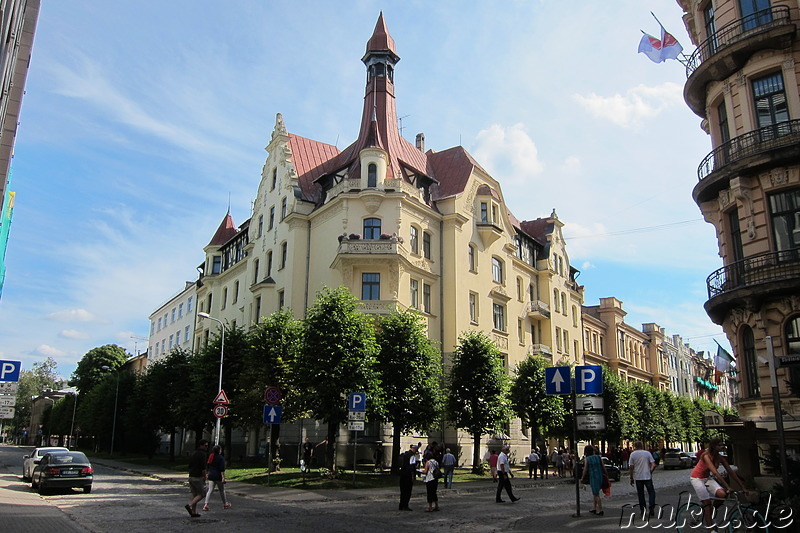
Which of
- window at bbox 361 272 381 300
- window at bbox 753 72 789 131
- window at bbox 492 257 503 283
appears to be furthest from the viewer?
window at bbox 492 257 503 283

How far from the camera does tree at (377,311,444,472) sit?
30.5 meters

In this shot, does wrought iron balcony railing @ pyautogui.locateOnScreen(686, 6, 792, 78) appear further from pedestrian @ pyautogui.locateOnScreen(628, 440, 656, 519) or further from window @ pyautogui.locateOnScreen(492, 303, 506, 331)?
window @ pyautogui.locateOnScreen(492, 303, 506, 331)

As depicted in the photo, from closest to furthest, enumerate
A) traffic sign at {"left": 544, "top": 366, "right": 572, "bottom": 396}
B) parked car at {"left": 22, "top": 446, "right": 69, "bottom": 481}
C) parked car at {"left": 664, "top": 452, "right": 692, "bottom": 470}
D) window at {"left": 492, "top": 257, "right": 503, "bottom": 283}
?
1. traffic sign at {"left": 544, "top": 366, "right": 572, "bottom": 396}
2. parked car at {"left": 22, "top": 446, "right": 69, "bottom": 481}
3. window at {"left": 492, "top": 257, "right": 503, "bottom": 283}
4. parked car at {"left": 664, "top": 452, "right": 692, "bottom": 470}

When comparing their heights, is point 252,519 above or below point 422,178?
below

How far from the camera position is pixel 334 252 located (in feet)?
128

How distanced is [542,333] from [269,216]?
981 inches

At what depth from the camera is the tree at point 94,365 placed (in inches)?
3497

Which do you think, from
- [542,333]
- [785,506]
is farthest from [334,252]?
[785,506]

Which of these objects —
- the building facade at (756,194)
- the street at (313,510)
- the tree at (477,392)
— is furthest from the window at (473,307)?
the building facade at (756,194)

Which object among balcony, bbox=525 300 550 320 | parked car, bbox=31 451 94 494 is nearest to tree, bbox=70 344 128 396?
balcony, bbox=525 300 550 320

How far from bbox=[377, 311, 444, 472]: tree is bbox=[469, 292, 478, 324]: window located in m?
11.7

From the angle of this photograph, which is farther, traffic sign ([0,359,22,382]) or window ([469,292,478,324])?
window ([469,292,478,324])

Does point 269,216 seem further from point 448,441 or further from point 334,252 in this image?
point 448,441

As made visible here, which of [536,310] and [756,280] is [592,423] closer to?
[756,280]
